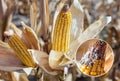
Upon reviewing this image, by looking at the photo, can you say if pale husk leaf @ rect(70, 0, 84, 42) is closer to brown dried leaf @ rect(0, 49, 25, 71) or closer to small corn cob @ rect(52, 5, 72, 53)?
small corn cob @ rect(52, 5, 72, 53)

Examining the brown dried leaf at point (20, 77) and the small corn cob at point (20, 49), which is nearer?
the small corn cob at point (20, 49)

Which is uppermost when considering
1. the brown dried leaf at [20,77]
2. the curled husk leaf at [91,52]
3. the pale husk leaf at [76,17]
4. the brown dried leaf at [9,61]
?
the pale husk leaf at [76,17]

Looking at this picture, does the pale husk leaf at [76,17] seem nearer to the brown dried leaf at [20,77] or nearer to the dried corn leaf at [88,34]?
the dried corn leaf at [88,34]

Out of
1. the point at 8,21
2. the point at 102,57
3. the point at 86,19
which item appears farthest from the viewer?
the point at 86,19

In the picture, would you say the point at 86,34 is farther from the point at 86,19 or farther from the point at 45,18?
the point at 86,19

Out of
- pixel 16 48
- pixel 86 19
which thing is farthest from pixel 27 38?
pixel 86 19

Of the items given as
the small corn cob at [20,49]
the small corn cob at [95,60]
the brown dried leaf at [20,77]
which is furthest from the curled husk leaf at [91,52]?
the brown dried leaf at [20,77]

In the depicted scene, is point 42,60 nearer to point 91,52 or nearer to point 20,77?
point 91,52

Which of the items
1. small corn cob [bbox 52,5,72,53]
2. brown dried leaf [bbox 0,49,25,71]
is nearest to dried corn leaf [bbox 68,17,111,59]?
small corn cob [bbox 52,5,72,53]
